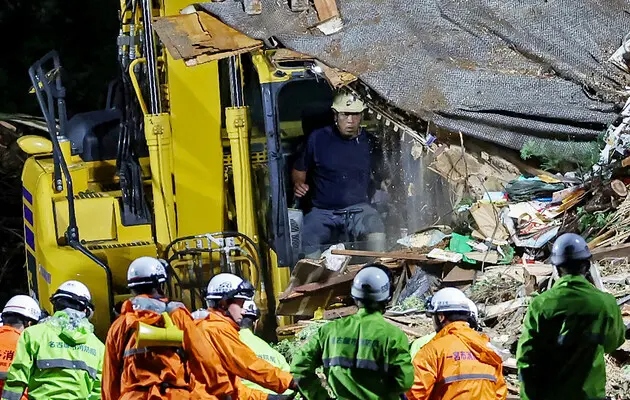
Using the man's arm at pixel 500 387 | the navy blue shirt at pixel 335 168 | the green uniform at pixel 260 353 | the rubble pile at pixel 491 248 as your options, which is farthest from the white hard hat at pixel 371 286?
the navy blue shirt at pixel 335 168

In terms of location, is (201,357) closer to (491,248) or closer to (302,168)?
(491,248)

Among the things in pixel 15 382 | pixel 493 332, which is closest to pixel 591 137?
pixel 493 332

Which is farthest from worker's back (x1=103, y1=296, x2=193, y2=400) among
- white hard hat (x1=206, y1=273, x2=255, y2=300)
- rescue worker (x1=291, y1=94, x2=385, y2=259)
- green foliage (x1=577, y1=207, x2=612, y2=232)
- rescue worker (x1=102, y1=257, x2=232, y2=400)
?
green foliage (x1=577, y1=207, x2=612, y2=232)

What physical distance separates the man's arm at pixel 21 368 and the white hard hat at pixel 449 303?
2.40m

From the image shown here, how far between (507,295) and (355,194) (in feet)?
5.73

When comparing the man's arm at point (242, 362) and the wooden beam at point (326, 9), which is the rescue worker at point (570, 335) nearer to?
the man's arm at point (242, 362)

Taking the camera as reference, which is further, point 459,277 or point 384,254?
point 384,254

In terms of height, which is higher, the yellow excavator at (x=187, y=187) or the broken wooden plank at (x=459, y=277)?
the yellow excavator at (x=187, y=187)

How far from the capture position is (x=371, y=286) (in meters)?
7.29

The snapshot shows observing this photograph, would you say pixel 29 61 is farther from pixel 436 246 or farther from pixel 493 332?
pixel 493 332

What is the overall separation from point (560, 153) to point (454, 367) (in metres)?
4.20

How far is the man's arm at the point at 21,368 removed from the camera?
8.19 meters

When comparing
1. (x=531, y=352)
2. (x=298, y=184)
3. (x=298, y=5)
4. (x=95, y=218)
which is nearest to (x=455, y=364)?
(x=531, y=352)

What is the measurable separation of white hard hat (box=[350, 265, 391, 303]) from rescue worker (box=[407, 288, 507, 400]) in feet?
1.56
